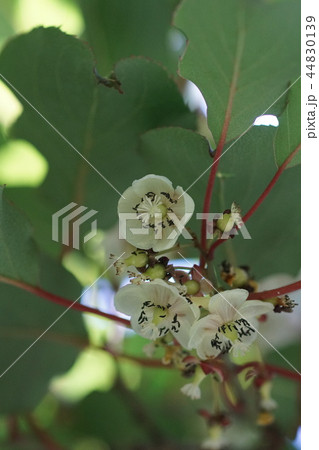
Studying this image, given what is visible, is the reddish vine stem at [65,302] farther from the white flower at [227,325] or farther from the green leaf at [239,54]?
the green leaf at [239,54]

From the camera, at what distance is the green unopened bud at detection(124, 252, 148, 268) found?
794 mm

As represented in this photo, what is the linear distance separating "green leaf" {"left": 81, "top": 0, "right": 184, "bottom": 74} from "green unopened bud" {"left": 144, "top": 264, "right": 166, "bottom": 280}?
0.44 m

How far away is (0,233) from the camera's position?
3.01 feet

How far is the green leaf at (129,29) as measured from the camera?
1.11m

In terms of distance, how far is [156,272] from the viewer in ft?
2.56

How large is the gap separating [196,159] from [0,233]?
1.04ft

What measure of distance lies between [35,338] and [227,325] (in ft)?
1.67

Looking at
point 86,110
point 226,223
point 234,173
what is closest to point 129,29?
point 86,110

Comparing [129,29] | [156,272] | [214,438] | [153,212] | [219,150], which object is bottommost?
[214,438]

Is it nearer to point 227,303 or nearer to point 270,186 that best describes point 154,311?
point 227,303

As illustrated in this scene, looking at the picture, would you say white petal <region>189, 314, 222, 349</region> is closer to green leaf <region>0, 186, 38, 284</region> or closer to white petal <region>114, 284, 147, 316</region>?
white petal <region>114, 284, 147, 316</region>

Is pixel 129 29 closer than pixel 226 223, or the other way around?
pixel 226 223

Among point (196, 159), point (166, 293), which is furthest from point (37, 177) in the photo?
point (166, 293)

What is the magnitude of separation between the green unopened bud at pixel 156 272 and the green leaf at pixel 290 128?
258mm
